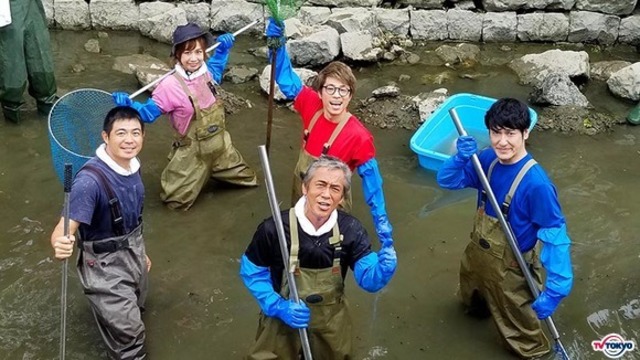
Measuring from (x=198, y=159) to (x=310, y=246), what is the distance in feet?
8.26

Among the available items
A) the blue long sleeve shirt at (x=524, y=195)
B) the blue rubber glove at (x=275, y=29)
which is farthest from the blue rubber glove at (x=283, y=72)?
the blue long sleeve shirt at (x=524, y=195)

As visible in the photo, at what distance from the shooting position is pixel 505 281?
13.6 ft

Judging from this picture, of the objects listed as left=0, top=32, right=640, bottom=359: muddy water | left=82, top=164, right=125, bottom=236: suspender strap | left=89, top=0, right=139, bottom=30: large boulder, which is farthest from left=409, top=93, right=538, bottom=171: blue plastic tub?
left=89, top=0, right=139, bottom=30: large boulder

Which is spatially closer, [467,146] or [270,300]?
[270,300]

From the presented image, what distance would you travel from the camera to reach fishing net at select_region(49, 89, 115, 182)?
493 cm

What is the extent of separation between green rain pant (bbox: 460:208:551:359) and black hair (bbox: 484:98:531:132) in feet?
1.88

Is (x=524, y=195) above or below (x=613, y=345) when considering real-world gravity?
above

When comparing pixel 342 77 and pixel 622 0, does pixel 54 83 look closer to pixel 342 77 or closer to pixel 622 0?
pixel 342 77

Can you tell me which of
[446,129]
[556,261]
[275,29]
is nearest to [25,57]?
[275,29]

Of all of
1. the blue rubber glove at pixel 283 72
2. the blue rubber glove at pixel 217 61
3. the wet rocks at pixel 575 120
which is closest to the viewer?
the blue rubber glove at pixel 283 72

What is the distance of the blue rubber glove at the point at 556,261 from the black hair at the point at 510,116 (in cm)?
59

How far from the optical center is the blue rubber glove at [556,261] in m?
3.78

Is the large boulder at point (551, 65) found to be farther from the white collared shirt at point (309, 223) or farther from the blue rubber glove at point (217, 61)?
the white collared shirt at point (309, 223)

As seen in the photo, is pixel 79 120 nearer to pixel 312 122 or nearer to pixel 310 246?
pixel 312 122
